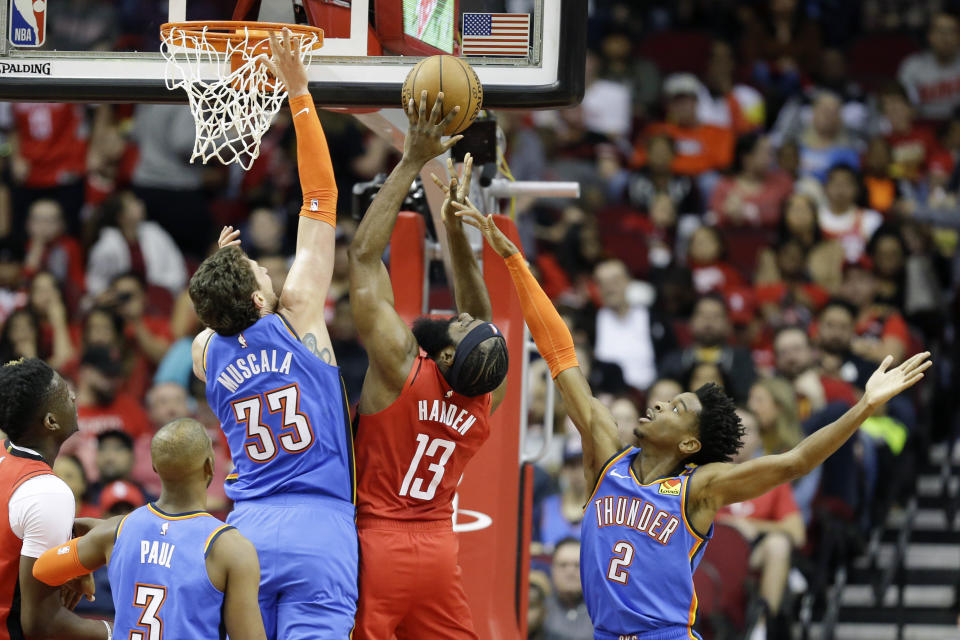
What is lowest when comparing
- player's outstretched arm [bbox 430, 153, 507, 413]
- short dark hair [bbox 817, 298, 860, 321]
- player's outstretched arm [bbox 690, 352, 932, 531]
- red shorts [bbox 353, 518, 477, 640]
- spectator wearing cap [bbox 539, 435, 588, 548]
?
spectator wearing cap [bbox 539, 435, 588, 548]

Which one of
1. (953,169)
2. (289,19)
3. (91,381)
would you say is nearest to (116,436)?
(91,381)

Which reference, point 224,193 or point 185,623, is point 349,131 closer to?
point 224,193

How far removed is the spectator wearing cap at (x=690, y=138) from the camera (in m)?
12.5

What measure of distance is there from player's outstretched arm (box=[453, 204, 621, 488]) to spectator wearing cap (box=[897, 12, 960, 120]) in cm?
831

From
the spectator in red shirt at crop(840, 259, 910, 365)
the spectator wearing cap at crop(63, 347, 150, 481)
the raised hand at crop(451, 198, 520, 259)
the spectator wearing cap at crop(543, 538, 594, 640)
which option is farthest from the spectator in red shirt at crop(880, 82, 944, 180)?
the raised hand at crop(451, 198, 520, 259)

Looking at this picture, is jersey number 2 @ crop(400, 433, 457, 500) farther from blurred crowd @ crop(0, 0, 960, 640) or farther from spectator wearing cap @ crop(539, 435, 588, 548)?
spectator wearing cap @ crop(539, 435, 588, 548)

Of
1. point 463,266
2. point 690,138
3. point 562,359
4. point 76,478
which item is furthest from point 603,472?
point 690,138

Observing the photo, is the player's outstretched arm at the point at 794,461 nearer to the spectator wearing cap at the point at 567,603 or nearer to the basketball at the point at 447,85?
the basketball at the point at 447,85

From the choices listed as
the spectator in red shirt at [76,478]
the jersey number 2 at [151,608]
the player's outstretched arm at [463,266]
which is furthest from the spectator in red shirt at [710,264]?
the jersey number 2 at [151,608]

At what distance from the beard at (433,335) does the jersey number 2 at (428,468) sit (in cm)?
33

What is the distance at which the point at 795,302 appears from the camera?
10.6 meters

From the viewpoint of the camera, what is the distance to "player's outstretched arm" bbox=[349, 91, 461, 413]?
207 inches

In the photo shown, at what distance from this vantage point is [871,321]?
10.1m

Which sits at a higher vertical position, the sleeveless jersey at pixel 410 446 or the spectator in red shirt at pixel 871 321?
the spectator in red shirt at pixel 871 321
